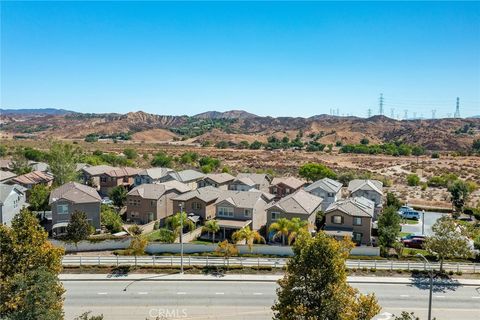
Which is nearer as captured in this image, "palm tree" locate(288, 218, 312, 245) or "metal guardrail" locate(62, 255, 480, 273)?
"metal guardrail" locate(62, 255, 480, 273)

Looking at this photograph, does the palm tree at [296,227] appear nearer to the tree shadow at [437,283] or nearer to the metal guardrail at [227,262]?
the metal guardrail at [227,262]

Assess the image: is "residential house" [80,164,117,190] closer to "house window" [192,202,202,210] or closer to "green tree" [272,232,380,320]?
"house window" [192,202,202,210]

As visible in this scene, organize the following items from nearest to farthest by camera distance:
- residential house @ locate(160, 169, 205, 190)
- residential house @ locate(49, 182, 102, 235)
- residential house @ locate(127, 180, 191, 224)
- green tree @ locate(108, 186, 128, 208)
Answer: residential house @ locate(49, 182, 102, 235)
residential house @ locate(127, 180, 191, 224)
green tree @ locate(108, 186, 128, 208)
residential house @ locate(160, 169, 205, 190)

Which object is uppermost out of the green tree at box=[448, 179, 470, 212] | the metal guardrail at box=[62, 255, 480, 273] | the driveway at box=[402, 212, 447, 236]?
the green tree at box=[448, 179, 470, 212]

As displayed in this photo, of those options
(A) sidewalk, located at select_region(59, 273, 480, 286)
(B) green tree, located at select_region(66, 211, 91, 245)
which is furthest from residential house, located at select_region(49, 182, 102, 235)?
(A) sidewalk, located at select_region(59, 273, 480, 286)

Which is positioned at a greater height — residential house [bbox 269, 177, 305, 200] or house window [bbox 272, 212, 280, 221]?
residential house [bbox 269, 177, 305, 200]

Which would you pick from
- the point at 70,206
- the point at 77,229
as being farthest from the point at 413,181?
the point at 77,229

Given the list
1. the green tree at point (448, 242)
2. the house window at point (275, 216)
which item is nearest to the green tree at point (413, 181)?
the house window at point (275, 216)
